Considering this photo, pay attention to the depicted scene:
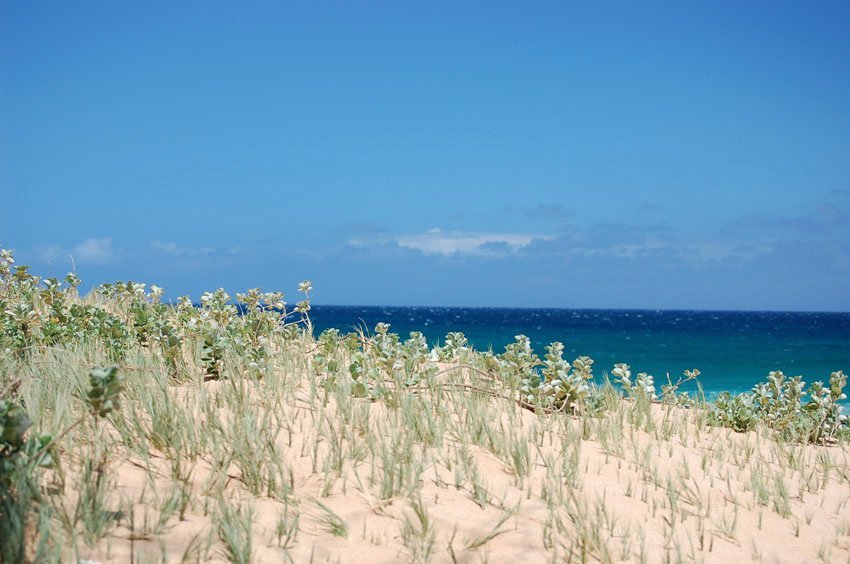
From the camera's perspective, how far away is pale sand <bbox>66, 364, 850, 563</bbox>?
2.75 m

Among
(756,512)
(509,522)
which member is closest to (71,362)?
(509,522)

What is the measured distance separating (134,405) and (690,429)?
4120 mm

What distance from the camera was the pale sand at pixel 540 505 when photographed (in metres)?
2.75

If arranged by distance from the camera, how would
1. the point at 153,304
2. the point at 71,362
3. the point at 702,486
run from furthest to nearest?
the point at 153,304, the point at 71,362, the point at 702,486

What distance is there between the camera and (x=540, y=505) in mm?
3273

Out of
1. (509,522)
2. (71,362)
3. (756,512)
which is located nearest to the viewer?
(509,522)

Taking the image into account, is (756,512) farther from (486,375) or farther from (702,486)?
(486,375)

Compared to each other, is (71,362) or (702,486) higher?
(71,362)

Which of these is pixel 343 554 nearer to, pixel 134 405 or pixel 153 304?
pixel 134 405

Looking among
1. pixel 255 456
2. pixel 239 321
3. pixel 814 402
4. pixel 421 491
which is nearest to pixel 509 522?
pixel 421 491

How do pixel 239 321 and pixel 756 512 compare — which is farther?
pixel 239 321

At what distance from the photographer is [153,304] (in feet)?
25.3

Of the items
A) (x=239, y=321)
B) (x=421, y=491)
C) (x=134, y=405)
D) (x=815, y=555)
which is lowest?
(x=815, y=555)

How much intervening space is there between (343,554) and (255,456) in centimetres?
77
